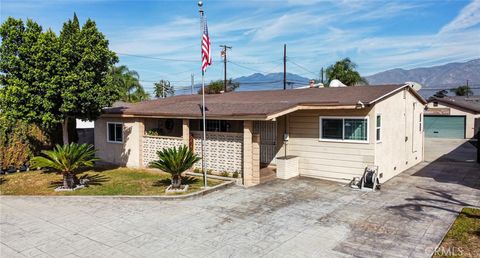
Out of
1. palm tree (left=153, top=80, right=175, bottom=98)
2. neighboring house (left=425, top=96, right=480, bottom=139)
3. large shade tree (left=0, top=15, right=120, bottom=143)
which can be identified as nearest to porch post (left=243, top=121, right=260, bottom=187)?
large shade tree (left=0, top=15, right=120, bottom=143)

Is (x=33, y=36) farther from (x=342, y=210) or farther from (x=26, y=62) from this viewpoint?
(x=342, y=210)

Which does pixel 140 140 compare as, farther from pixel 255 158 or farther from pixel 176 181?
pixel 255 158

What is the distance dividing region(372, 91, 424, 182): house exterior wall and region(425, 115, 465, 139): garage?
53.5ft

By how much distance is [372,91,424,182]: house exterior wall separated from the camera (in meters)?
12.9

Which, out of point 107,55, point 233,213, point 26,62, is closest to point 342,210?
point 233,213

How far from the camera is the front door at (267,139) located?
1502cm

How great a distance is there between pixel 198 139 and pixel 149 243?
7.13 metres

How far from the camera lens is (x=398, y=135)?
575 inches

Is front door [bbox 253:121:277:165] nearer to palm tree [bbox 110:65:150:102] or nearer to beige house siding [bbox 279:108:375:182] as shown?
beige house siding [bbox 279:108:375:182]

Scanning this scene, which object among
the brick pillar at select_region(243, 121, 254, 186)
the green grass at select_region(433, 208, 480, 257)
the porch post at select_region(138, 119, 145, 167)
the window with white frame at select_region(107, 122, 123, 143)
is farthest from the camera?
the window with white frame at select_region(107, 122, 123, 143)

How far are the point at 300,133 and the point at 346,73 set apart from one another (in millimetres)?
25999

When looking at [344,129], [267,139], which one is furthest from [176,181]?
[344,129]

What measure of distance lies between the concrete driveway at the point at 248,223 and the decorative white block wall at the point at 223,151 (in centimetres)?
155

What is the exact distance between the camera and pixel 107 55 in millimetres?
14008
